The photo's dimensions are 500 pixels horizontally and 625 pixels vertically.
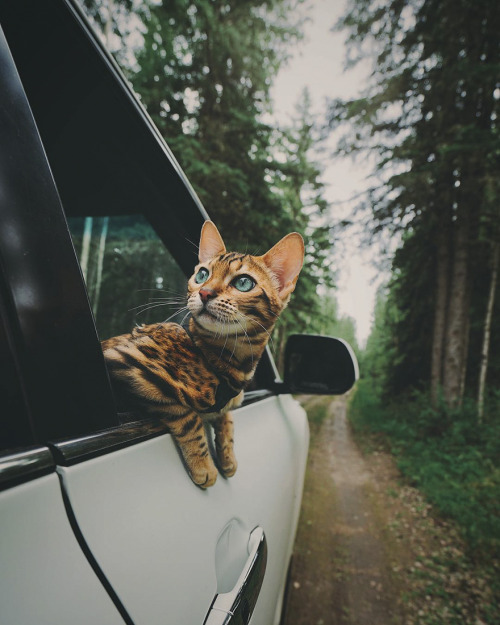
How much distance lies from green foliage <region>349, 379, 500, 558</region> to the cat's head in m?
5.14

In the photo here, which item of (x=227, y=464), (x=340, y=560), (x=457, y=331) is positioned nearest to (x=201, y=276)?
(x=227, y=464)

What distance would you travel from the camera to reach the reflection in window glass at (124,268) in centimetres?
241

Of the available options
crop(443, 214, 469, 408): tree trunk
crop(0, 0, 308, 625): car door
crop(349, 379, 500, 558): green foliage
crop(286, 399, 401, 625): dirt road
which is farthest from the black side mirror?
crop(443, 214, 469, 408): tree trunk

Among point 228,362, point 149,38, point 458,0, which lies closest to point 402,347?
point 458,0

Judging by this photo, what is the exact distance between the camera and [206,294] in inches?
37.5

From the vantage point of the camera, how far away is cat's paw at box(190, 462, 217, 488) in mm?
947

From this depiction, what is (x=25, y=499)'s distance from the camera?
535 millimetres

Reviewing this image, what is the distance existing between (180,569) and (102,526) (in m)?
0.29

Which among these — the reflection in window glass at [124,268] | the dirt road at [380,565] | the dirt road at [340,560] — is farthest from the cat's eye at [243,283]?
the dirt road at [340,560]

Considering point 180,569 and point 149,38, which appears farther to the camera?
point 149,38

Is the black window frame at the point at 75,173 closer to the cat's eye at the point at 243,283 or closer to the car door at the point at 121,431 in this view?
the car door at the point at 121,431

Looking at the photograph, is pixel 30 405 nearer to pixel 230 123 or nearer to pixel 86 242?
pixel 86 242

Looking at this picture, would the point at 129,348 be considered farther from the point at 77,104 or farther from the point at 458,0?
the point at 458,0

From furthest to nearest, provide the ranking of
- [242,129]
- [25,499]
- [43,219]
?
[242,129]
[43,219]
[25,499]
